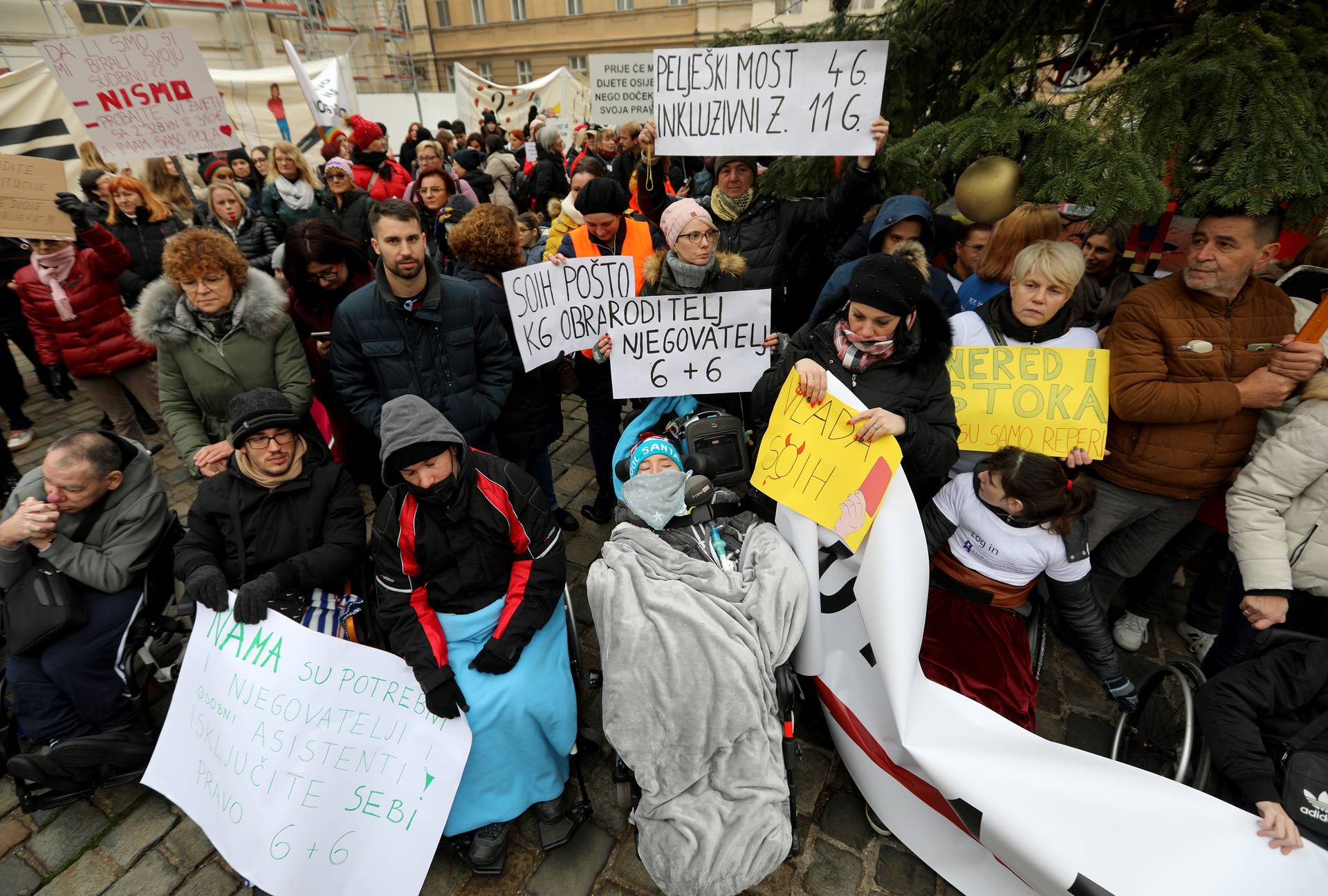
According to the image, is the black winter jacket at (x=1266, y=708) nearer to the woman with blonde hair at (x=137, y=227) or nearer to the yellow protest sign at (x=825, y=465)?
the yellow protest sign at (x=825, y=465)

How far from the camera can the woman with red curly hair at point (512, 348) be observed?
3645 millimetres

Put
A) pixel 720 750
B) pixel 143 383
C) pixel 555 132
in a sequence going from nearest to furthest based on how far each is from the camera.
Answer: pixel 720 750 → pixel 143 383 → pixel 555 132

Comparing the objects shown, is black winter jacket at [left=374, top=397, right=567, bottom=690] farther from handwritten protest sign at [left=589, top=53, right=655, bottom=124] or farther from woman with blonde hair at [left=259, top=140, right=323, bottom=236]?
handwritten protest sign at [left=589, top=53, right=655, bottom=124]

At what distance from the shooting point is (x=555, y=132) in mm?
9320

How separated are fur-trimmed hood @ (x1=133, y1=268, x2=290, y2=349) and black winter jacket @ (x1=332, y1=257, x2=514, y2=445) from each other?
1.24 ft

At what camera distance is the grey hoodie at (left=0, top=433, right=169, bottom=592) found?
2.52 metres

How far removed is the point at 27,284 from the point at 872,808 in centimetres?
688

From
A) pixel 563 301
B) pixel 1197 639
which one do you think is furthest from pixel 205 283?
pixel 1197 639

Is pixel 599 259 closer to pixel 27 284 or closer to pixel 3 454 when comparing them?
pixel 27 284

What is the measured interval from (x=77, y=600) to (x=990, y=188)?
4717 millimetres

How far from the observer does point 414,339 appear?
10.4ft

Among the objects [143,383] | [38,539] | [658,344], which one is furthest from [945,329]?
[143,383]

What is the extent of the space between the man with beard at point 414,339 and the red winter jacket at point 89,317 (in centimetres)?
280

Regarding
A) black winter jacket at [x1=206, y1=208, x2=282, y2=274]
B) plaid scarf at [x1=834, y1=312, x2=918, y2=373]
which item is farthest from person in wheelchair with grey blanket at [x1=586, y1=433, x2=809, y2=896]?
black winter jacket at [x1=206, y1=208, x2=282, y2=274]
